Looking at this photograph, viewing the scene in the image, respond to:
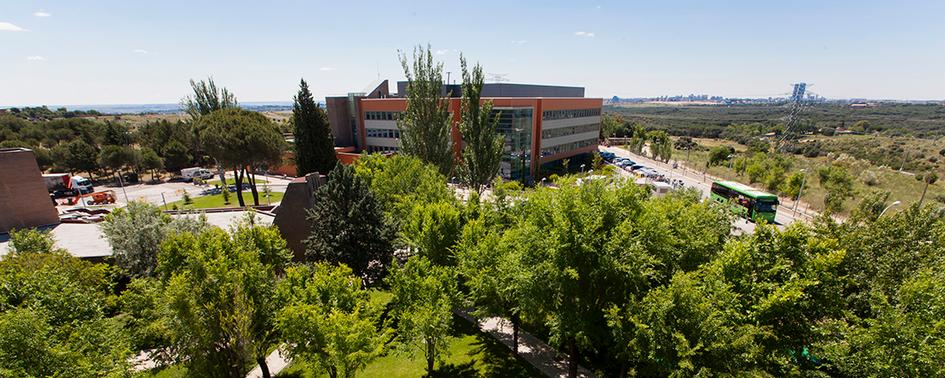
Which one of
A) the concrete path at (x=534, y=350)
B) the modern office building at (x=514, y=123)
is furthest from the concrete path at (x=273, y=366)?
the modern office building at (x=514, y=123)

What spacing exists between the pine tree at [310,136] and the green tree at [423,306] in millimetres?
30829

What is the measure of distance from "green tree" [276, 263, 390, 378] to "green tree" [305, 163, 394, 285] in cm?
558

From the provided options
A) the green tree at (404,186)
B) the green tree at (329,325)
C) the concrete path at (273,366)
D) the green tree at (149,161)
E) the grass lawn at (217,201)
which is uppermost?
the green tree at (404,186)

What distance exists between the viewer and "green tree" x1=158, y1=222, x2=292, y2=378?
13.6 metres

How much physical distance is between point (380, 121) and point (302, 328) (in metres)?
52.5

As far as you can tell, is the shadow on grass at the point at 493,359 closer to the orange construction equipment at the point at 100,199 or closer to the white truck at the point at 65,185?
the orange construction equipment at the point at 100,199

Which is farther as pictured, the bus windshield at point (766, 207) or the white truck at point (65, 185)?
the white truck at point (65, 185)

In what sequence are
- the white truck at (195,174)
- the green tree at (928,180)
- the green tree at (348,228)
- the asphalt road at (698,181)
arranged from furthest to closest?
the white truck at (195,174)
the asphalt road at (698,181)
the green tree at (928,180)
the green tree at (348,228)

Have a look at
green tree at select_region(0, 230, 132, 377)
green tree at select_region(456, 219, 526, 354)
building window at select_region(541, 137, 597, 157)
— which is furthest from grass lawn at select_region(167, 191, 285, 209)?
building window at select_region(541, 137, 597, 157)

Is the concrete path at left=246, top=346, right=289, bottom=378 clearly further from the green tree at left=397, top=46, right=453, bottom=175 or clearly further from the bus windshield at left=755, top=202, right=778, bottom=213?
the bus windshield at left=755, top=202, right=778, bottom=213

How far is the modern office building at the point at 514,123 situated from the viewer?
179ft

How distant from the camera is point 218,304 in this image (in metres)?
14.2

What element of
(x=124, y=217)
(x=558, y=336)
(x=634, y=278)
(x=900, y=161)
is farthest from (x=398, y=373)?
(x=900, y=161)

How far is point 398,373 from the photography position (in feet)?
60.3
